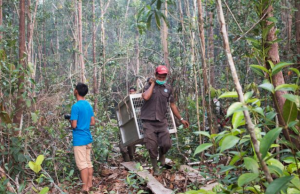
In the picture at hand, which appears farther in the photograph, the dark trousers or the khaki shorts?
the dark trousers

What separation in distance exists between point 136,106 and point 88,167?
1119 mm

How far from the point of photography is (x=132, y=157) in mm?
6195

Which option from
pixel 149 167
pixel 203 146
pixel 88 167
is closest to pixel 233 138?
pixel 203 146

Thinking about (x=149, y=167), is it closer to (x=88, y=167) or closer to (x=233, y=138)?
(x=88, y=167)

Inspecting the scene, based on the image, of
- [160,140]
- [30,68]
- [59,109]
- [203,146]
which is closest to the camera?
[203,146]

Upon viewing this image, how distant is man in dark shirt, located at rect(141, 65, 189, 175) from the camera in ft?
15.7

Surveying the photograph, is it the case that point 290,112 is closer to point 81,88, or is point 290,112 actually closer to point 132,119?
point 81,88

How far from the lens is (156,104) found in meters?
4.91

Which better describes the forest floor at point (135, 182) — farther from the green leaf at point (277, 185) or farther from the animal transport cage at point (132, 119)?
the green leaf at point (277, 185)

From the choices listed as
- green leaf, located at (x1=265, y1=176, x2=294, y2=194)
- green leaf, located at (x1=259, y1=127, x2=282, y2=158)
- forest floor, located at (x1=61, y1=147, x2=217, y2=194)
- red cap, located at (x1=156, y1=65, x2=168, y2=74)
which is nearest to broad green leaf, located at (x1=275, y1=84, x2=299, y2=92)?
green leaf, located at (x1=259, y1=127, x2=282, y2=158)

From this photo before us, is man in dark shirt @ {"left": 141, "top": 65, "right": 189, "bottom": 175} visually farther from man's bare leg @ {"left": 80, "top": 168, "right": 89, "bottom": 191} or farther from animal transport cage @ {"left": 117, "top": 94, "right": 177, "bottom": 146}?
man's bare leg @ {"left": 80, "top": 168, "right": 89, "bottom": 191}

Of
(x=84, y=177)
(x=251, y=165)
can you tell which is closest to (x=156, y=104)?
(x=84, y=177)

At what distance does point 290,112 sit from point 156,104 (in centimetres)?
349

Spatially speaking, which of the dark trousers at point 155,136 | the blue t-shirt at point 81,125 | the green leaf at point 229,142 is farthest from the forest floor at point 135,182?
the green leaf at point 229,142
